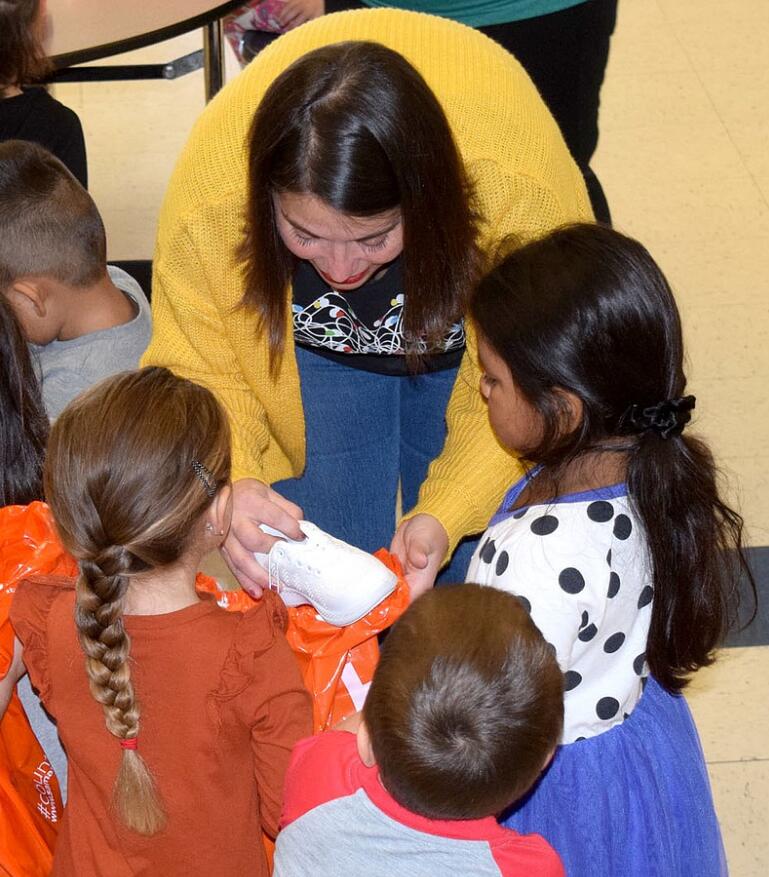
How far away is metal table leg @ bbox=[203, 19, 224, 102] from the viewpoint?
326cm

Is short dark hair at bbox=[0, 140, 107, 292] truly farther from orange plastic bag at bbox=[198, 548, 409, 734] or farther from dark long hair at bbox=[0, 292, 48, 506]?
orange plastic bag at bbox=[198, 548, 409, 734]

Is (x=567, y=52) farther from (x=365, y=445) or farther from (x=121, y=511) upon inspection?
(x=121, y=511)

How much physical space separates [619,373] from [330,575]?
0.45 meters

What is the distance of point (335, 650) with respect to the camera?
64.7 inches

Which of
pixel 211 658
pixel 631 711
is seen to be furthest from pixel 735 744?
pixel 211 658

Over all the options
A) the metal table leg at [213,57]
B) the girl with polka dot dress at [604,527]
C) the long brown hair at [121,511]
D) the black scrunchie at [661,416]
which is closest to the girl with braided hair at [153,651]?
the long brown hair at [121,511]

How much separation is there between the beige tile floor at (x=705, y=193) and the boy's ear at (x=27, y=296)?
1403 mm

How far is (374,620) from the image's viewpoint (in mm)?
1642

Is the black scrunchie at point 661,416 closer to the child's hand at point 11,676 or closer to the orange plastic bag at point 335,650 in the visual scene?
the orange plastic bag at point 335,650

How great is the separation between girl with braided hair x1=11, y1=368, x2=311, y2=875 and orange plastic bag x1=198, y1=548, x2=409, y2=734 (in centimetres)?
15

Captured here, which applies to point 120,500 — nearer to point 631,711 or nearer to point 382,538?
point 631,711

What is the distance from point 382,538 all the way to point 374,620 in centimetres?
60

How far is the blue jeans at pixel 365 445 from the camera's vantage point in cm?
204

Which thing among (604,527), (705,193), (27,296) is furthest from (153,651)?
(705,193)
